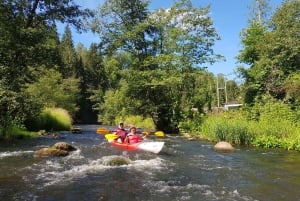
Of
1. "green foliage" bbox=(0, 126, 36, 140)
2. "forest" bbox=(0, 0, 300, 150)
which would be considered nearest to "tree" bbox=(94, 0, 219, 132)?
"forest" bbox=(0, 0, 300, 150)

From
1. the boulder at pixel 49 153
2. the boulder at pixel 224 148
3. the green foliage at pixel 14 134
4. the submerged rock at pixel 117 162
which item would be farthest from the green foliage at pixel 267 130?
the green foliage at pixel 14 134

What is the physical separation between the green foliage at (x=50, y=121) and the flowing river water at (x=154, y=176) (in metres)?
10.9

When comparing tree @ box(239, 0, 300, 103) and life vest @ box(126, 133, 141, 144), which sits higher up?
tree @ box(239, 0, 300, 103)

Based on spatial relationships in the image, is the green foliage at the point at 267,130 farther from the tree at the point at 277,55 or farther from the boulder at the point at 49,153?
the boulder at the point at 49,153

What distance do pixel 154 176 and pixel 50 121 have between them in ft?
67.8

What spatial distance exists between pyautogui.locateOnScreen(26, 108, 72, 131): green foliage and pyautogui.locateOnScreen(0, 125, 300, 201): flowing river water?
10903 millimetres

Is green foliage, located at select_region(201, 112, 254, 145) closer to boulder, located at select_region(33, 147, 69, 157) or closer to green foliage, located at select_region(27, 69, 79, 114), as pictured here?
boulder, located at select_region(33, 147, 69, 157)

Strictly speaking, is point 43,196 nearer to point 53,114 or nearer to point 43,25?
point 43,25

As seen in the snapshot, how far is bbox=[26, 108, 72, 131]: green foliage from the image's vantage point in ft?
88.5

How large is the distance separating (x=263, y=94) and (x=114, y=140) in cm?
1237

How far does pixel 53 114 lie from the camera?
3056 centimetres

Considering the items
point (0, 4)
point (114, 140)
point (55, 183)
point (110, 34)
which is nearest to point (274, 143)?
point (114, 140)

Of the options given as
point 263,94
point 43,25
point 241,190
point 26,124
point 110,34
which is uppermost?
point 110,34

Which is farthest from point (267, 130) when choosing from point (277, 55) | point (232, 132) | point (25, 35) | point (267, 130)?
point (25, 35)
